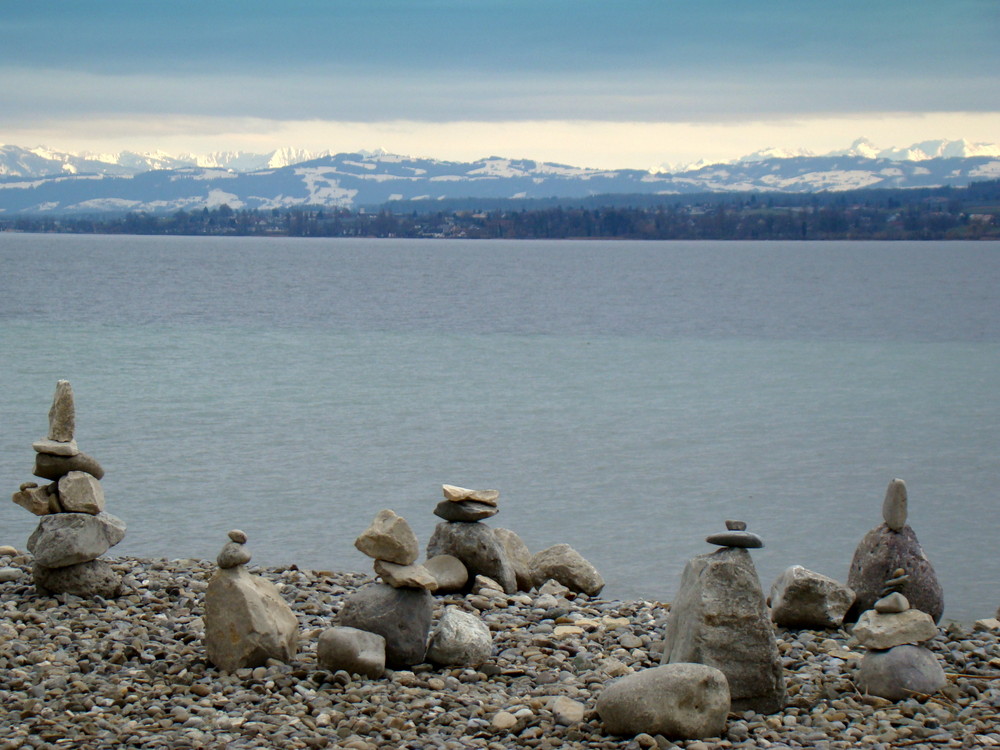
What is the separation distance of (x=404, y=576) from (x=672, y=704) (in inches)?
108

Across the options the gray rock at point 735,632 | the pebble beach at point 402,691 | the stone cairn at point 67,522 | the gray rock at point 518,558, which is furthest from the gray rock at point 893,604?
the stone cairn at point 67,522

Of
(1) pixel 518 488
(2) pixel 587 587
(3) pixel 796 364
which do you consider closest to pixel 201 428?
(1) pixel 518 488

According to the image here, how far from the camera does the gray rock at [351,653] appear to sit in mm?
9922

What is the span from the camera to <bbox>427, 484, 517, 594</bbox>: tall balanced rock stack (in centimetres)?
1325

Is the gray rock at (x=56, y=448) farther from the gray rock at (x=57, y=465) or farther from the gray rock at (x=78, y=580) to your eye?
the gray rock at (x=78, y=580)

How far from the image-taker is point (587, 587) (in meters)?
14.1

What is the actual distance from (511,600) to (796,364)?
112ft

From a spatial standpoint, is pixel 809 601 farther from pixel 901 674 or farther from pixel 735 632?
pixel 735 632

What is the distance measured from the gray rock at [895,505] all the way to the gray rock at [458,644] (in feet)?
14.4

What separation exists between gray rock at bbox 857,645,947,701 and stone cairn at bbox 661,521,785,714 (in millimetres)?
785

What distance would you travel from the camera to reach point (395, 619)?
10289 mm

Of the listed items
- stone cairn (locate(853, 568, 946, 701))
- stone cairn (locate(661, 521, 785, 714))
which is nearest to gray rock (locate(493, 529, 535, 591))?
stone cairn (locate(661, 521, 785, 714))

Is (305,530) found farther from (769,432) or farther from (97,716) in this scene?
(769,432)

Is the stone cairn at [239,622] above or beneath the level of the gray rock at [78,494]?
beneath
